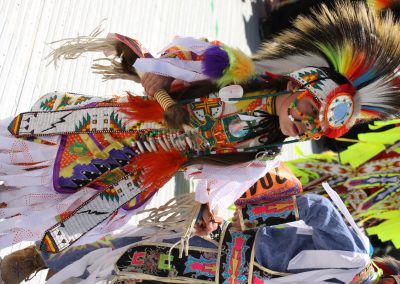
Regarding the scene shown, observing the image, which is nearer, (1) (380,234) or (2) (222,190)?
(2) (222,190)

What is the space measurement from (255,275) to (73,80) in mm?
1442

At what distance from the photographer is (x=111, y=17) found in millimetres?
2820

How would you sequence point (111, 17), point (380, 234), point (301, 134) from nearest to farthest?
1. point (301, 134)
2. point (380, 234)
3. point (111, 17)

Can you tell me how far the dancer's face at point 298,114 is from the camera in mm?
1222

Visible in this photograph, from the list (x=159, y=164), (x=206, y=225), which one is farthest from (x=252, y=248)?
(x=159, y=164)

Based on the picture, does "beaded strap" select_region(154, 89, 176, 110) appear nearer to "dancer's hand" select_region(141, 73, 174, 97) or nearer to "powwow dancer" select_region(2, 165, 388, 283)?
"dancer's hand" select_region(141, 73, 174, 97)

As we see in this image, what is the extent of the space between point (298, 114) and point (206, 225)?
53 centimetres

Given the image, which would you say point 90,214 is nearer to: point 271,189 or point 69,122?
point 69,122

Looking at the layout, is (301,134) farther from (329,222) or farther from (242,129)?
(329,222)

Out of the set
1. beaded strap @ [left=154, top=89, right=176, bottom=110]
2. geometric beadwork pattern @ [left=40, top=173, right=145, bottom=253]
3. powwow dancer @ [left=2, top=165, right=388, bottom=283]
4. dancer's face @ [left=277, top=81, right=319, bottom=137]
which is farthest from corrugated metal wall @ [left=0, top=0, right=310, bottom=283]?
A: dancer's face @ [left=277, top=81, right=319, bottom=137]

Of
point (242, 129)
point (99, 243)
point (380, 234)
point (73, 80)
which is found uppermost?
point (73, 80)

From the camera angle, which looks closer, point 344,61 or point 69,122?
point 344,61

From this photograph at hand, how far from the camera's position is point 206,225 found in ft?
5.06

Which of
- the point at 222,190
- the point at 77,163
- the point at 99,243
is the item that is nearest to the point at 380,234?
the point at 222,190
